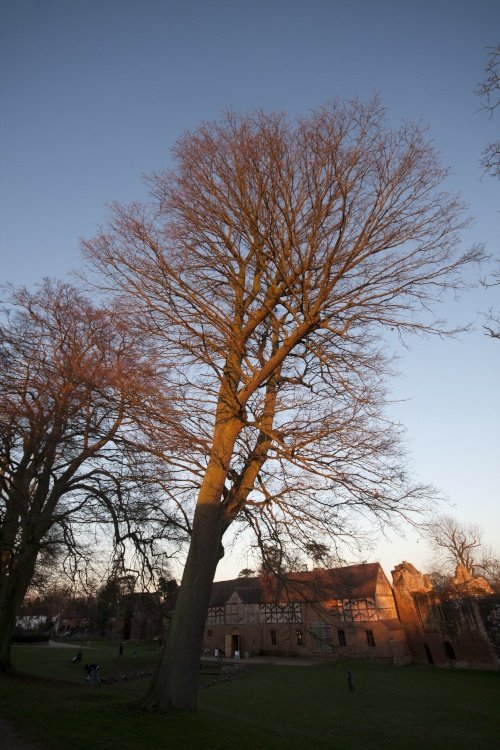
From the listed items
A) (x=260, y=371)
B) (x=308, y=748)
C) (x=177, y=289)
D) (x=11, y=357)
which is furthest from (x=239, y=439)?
(x=11, y=357)

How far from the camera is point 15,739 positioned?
17.1 ft

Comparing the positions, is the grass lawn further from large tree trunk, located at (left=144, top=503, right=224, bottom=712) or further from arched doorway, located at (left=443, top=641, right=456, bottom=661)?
arched doorway, located at (left=443, top=641, right=456, bottom=661)

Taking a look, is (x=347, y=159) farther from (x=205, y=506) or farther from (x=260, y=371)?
(x=205, y=506)

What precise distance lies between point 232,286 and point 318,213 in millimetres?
A: 2079

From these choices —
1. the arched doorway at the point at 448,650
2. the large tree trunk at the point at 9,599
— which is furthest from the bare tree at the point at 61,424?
the arched doorway at the point at 448,650

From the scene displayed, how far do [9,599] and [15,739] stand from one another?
7.64 metres

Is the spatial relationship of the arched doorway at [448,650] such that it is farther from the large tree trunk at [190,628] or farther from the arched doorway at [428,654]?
→ the large tree trunk at [190,628]

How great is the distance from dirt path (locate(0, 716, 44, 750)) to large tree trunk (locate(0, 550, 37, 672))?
591 cm

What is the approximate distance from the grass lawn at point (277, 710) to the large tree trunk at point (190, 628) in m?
0.23

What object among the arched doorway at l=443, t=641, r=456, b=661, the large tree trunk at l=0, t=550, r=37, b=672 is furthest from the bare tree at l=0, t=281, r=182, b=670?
the arched doorway at l=443, t=641, r=456, b=661

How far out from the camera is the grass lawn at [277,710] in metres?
5.10

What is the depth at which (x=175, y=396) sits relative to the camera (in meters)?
6.26

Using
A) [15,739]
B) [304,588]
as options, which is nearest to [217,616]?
[304,588]

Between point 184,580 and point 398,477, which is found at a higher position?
point 398,477
